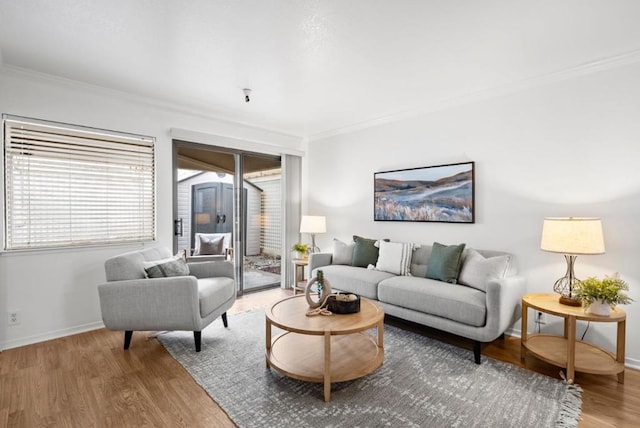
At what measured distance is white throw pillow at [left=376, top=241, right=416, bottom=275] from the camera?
3482mm

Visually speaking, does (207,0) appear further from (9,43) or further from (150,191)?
(150,191)

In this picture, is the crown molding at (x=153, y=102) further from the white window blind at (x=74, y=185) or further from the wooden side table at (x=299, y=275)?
the wooden side table at (x=299, y=275)

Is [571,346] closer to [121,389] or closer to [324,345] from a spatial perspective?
[324,345]

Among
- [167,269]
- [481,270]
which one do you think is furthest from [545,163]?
[167,269]

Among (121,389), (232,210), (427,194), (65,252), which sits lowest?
(121,389)

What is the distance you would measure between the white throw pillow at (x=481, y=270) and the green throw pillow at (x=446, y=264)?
0.07m

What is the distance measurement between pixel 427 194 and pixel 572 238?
156 cm

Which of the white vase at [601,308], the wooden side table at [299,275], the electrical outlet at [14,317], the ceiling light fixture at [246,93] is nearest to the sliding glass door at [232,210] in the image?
the wooden side table at [299,275]

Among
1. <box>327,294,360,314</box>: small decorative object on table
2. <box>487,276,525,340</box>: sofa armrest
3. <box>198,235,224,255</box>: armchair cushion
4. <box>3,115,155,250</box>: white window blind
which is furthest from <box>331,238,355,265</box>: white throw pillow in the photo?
<box>3,115,155,250</box>: white window blind

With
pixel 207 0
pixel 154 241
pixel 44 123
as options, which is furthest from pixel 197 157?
pixel 207 0

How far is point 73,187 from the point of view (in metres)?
3.12

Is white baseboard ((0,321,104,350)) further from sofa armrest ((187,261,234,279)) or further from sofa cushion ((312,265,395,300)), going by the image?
sofa cushion ((312,265,395,300))

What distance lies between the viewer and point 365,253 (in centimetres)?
388

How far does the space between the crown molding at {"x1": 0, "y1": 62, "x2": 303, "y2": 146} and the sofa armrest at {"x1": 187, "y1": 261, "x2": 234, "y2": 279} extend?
190cm
